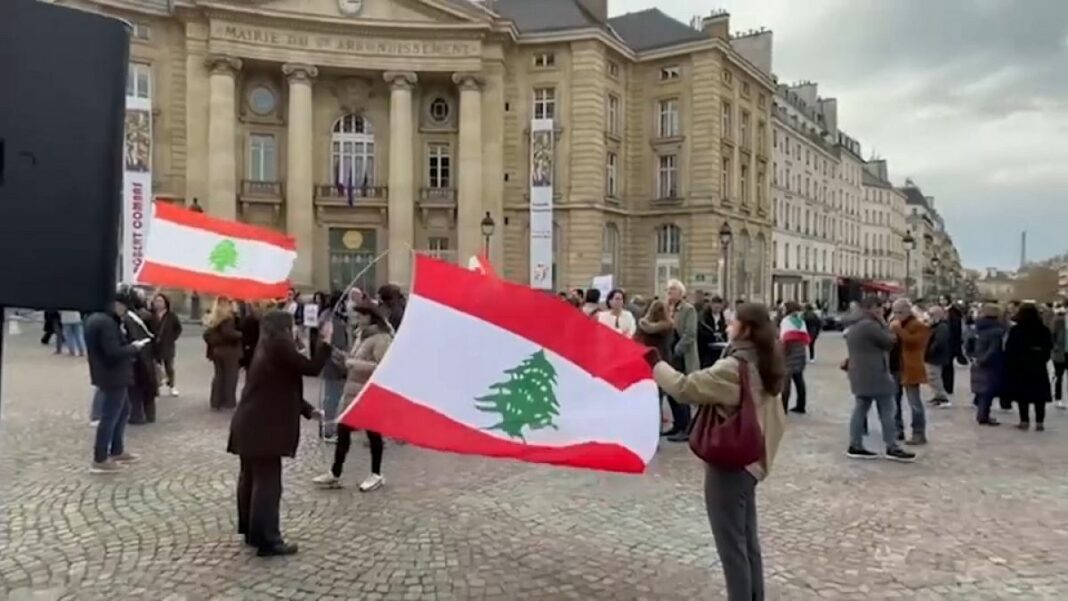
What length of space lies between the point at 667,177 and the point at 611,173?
12.5 feet

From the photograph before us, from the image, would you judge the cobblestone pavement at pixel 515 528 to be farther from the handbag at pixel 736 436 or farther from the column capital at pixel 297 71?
the column capital at pixel 297 71

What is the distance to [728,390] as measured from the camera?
4207mm

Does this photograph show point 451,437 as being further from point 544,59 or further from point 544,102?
point 544,59

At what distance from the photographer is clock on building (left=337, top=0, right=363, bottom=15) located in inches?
1593

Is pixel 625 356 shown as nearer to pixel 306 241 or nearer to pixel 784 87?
pixel 306 241

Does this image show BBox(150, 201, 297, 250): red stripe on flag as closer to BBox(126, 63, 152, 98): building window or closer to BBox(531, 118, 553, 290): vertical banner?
BBox(531, 118, 553, 290): vertical banner

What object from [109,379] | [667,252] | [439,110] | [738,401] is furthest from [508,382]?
[667,252]

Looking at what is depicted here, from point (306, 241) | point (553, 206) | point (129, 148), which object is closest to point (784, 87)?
point (553, 206)

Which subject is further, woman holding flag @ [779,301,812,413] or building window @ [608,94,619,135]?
building window @ [608,94,619,135]

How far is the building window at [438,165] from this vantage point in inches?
1725

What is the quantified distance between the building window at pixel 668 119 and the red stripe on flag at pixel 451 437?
4494cm

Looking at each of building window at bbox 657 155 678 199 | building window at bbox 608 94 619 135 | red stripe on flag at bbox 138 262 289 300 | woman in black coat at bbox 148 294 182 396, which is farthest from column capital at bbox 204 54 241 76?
red stripe on flag at bbox 138 262 289 300

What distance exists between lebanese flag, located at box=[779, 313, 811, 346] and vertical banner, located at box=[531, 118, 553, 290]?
2540 centimetres

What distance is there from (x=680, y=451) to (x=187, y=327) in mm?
29185
